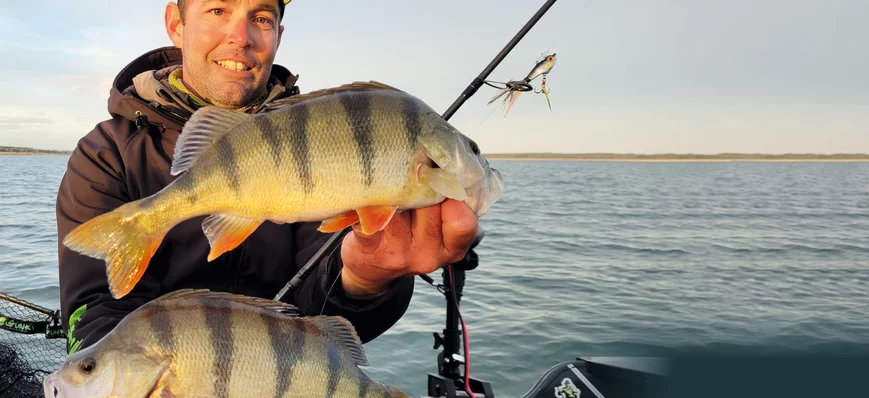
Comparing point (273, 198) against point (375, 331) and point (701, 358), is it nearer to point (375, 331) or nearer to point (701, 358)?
point (375, 331)

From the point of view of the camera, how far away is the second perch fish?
5.31ft

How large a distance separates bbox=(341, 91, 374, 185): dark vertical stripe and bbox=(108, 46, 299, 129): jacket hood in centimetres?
125

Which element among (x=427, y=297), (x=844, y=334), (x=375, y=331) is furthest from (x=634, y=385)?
(x=844, y=334)

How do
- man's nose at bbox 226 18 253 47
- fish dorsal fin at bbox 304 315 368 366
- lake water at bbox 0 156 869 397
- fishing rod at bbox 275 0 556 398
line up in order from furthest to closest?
1. lake water at bbox 0 156 869 397
2. fishing rod at bbox 275 0 556 398
3. man's nose at bbox 226 18 253 47
4. fish dorsal fin at bbox 304 315 368 366

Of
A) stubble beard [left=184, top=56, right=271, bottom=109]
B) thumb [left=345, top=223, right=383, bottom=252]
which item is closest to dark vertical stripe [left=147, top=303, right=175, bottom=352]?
thumb [left=345, top=223, right=383, bottom=252]

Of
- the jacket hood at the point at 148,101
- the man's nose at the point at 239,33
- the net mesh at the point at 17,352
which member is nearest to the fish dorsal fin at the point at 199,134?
the man's nose at the point at 239,33

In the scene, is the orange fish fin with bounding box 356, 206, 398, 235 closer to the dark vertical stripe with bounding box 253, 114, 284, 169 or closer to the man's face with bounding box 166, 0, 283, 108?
the dark vertical stripe with bounding box 253, 114, 284, 169

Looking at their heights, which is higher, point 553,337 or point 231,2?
point 231,2

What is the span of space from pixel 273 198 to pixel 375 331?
1.22m

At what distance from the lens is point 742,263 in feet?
53.3

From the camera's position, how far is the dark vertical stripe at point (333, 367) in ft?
5.26

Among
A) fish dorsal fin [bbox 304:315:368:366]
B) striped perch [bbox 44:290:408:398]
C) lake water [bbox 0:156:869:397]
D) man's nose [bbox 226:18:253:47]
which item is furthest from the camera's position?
lake water [bbox 0:156:869:397]

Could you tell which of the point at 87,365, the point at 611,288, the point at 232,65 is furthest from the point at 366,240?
the point at 611,288

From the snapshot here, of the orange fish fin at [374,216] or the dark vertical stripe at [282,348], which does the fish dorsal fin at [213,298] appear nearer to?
the dark vertical stripe at [282,348]
